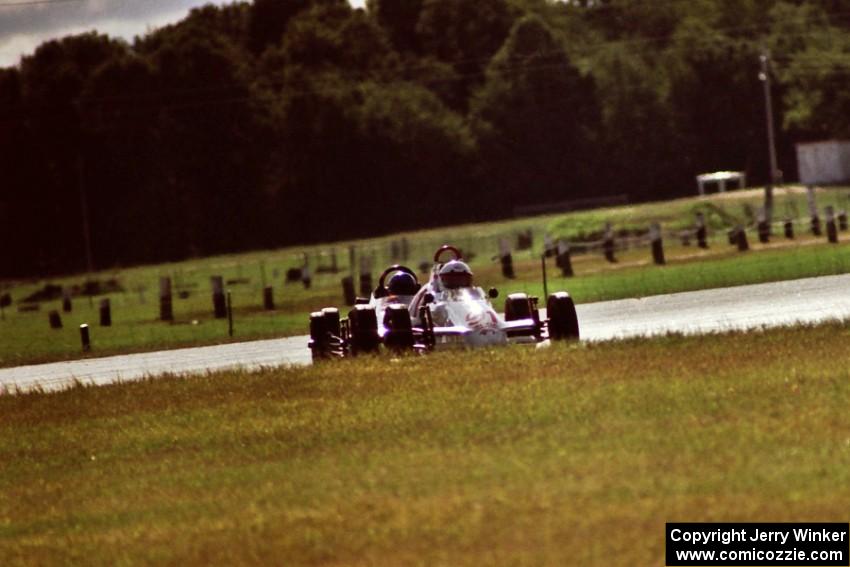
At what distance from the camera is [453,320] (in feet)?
86.0

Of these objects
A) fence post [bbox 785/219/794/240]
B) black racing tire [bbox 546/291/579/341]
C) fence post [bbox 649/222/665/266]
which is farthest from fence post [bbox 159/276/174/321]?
black racing tire [bbox 546/291/579/341]

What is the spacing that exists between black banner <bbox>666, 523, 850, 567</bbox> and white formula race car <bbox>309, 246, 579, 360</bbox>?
14.6 m

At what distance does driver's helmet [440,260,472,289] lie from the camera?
26.4 m

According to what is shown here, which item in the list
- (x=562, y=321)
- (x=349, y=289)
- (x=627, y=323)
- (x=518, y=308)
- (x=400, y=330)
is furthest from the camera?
(x=349, y=289)

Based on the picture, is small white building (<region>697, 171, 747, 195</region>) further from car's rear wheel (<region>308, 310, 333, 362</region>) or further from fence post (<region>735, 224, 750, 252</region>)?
car's rear wheel (<region>308, 310, 333, 362</region>)

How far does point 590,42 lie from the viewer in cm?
12125

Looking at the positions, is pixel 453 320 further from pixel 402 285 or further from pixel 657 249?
pixel 657 249

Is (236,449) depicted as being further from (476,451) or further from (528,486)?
(528,486)

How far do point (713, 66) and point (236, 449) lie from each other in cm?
9595

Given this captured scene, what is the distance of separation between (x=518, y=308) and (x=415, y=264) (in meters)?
44.6

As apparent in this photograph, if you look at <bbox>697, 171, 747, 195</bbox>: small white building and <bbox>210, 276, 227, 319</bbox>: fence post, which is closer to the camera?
<bbox>210, 276, 227, 319</bbox>: fence post

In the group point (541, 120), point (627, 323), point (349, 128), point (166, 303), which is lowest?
point (627, 323)

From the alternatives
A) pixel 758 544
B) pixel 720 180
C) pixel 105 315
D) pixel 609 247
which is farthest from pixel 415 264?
pixel 758 544

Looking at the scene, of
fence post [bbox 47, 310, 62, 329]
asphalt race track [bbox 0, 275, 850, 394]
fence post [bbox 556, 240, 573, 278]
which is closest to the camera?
asphalt race track [bbox 0, 275, 850, 394]
